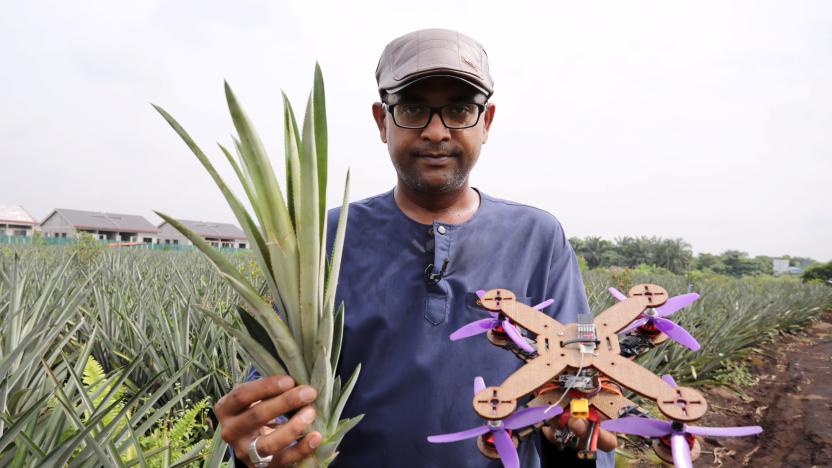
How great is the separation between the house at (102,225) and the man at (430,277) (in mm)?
53731

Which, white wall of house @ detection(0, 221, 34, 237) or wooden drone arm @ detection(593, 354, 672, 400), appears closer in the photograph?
wooden drone arm @ detection(593, 354, 672, 400)

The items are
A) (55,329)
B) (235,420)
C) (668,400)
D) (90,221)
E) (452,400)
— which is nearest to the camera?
(668,400)

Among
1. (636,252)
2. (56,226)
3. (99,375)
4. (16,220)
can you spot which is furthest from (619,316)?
(56,226)

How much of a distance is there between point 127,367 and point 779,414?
5023 mm

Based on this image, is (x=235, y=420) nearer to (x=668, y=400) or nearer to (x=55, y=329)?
(x=668, y=400)

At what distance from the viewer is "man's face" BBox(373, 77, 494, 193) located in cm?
113

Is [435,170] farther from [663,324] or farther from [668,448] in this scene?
[668,448]

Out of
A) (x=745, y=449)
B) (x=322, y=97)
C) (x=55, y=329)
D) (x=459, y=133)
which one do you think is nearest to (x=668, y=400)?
(x=322, y=97)

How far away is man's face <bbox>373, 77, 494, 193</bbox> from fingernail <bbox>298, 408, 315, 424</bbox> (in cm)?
67

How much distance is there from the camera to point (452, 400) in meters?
1.14

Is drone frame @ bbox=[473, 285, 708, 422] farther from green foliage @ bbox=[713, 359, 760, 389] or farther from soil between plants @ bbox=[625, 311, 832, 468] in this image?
green foliage @ bbox=[713, 359, 760, 389]

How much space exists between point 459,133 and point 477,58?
199 millimetres

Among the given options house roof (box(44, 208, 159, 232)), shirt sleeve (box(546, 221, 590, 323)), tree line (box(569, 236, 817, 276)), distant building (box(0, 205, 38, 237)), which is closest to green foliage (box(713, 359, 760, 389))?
shirt sleeve (box(546, 221, 590, 323))

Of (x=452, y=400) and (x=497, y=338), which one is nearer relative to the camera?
(x=497, y=338)
